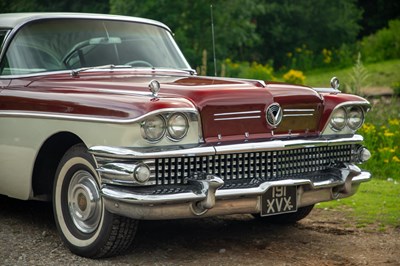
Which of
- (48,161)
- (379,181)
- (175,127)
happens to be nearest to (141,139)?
(175,127)

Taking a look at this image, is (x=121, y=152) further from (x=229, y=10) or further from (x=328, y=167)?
(x=229, y=10)

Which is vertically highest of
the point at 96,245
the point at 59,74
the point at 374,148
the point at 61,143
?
the point at 59,74

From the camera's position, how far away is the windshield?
5887mm

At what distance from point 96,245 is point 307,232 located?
72.1 inches

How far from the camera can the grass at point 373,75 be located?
718 inches

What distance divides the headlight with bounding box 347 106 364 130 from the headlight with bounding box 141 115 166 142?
1630 millimetres

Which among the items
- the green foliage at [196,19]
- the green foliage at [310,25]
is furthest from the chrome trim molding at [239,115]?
the green foliage at [310,25]

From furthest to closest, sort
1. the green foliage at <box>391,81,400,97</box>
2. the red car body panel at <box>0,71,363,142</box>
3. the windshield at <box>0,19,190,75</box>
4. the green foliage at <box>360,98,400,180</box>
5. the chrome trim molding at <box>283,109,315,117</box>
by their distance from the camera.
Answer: the green foliage at <box>391,81,400,97</box> → the green foliage at <box>360,98,400,180</box> → the windshield at <box>0,19,190,75</box> → the chrome trim molding at <box>283,109,315,117</box> → the red car body panel at <box>0,71,363,142</box>

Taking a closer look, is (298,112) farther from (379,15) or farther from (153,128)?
(379,15)

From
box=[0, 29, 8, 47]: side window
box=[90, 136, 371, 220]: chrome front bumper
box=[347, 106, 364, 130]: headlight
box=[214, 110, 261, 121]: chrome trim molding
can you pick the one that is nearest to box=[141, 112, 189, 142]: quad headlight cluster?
box=[90, 136, 371, 220]: chrome front bumper

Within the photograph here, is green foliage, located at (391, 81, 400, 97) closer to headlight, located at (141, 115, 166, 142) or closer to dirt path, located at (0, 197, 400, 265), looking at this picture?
dirt path, located at (0, 197, 400, 265)

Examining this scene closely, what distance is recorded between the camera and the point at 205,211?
4.71m

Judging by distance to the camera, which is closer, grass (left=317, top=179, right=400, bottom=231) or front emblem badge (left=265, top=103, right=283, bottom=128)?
front emblem badge (left=265, top=103, right=283, bottom=128)

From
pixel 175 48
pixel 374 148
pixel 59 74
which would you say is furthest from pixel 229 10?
pixel 59 74
